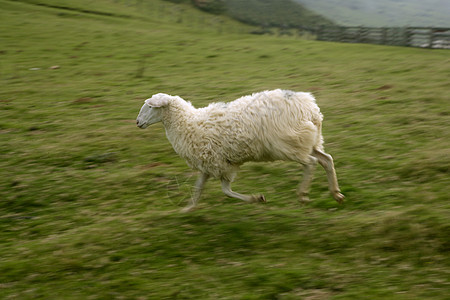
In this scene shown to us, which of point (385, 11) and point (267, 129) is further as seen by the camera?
point (385, 11)

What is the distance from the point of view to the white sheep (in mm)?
5766

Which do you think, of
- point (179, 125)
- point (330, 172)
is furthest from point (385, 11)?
point (179, 125)

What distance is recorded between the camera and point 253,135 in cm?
581

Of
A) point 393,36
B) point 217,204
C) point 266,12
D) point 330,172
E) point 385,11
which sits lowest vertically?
point 217,204

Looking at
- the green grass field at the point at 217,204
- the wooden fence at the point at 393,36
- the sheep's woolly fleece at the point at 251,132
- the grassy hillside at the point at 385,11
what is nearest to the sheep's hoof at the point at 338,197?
the green grass field at the point at 217,204

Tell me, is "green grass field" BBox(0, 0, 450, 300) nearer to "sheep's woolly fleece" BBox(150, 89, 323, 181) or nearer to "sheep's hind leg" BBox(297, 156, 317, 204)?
"sheep's hind leg" BBox(297, 156, 317, 204)

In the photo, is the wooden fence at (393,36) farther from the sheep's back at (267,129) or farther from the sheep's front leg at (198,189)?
the sheep's front leg at (198,189)

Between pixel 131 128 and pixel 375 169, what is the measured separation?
17.2 ft

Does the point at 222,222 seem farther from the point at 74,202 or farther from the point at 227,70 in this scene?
the point at 227,70

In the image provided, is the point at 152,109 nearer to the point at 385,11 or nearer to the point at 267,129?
the point at 267,129

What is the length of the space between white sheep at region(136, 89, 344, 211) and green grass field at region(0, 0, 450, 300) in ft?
1.98

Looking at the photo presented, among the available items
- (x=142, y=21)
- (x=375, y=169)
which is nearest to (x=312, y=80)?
(x=375, y=169)

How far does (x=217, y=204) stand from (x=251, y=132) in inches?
55.2

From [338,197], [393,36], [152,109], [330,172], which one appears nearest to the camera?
[330,172]
